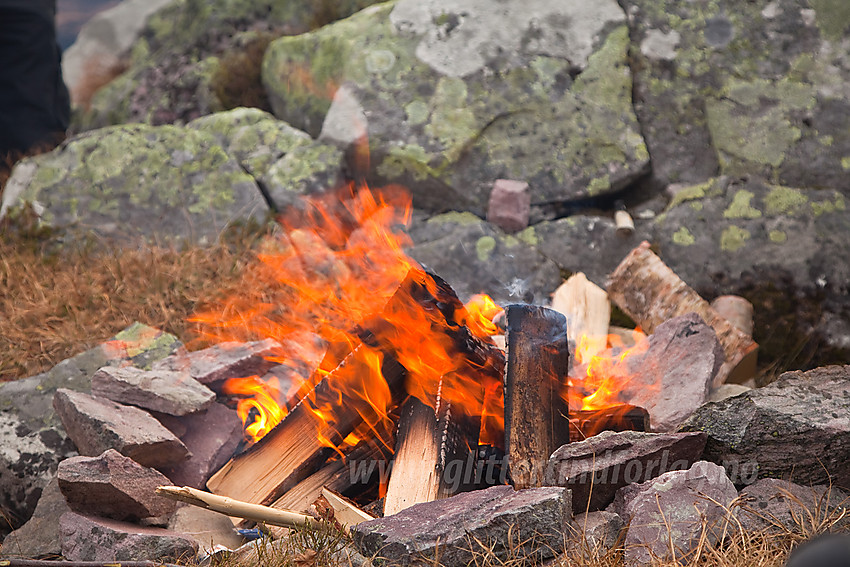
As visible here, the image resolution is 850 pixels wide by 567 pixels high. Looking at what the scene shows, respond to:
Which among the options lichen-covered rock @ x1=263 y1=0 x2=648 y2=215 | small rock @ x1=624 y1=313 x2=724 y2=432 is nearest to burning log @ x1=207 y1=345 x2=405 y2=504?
small rock @ x1=624 y1=313 x2=724 y2=432

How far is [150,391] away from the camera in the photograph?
2.92 metres

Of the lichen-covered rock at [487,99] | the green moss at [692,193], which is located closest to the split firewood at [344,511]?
the lichen-covered rock at [487,99]

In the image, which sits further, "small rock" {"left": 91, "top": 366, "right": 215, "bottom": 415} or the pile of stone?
"small rock" {"left": 91, "top": 366, "right": 215, "bottom": 415}

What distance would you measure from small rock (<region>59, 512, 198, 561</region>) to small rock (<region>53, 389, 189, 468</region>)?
30 cm

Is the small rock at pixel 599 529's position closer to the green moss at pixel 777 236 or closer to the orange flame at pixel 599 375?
the orange flame at pixel 599 375

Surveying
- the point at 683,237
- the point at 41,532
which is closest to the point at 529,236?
the point at 683,237

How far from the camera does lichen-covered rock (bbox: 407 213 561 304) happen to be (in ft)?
13.9

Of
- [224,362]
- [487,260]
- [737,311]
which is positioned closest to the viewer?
[224,362]

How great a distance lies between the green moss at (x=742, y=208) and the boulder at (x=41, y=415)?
11.2 feet

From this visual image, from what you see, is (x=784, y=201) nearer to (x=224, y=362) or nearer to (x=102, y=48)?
(x=224, y=362)

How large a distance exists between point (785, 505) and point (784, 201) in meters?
2.58

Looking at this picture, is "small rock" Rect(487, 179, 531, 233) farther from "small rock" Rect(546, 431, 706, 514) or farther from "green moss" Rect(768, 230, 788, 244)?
"small rock" Rect(546, 431, 706, 514)

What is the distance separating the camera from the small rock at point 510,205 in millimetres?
4477

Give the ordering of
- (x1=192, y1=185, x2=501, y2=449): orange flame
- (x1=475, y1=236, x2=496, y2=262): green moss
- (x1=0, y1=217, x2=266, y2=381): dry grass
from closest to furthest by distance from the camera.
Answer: (x1=192, y1=185, x2=501, y2=449): orange flame < (x1=0, y1=217, x2=266, y2=381): dry grass < (x1=475, y1=236, x2=496, y2=262): green moss
